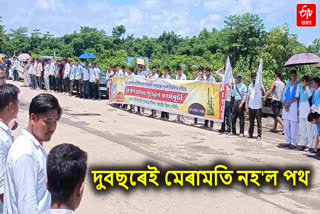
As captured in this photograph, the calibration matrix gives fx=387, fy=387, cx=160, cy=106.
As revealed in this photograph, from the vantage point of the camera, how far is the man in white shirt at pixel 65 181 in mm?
2197

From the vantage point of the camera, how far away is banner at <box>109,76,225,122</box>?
12.3m

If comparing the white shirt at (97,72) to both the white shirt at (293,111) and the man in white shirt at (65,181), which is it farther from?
the man in white shirt at (65,181)

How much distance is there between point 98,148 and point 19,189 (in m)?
6.71

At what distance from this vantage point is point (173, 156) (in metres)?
8.47

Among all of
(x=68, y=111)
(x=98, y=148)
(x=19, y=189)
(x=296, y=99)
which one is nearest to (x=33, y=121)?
(x=19, y=189)

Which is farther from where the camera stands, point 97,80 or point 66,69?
point 66,69

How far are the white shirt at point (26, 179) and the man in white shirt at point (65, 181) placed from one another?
0.38 feet

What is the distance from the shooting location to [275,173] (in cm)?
719

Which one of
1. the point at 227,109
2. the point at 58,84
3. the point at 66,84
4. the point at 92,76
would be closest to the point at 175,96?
the point at 227,109

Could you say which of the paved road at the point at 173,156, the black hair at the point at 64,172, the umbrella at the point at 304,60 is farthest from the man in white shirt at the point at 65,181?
the umbrella at the point at 304,60

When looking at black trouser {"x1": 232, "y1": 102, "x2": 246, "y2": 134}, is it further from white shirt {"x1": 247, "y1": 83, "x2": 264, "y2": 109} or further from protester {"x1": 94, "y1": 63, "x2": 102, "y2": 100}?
protester {"x1": 94, "y1": 63, "x2": 102, "y2": 100}

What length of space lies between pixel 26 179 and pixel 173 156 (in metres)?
6.31

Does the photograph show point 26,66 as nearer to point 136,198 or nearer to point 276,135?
point 276,135

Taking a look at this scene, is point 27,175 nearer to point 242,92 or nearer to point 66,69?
point 242,92
